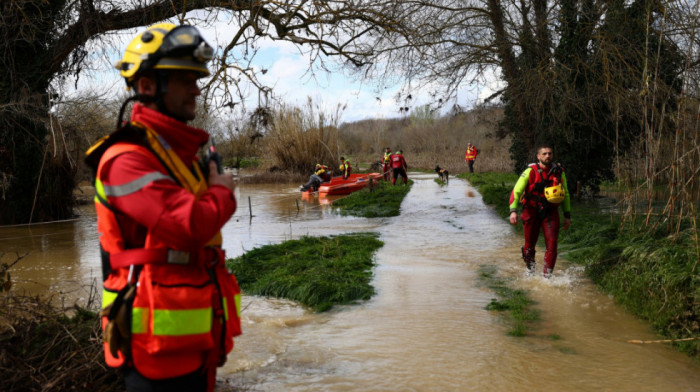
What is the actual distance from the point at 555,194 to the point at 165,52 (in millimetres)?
6826

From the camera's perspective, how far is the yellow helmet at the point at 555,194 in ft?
26.8

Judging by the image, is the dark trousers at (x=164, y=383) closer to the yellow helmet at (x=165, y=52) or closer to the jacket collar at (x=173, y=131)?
the jacket collar at (x=173, y=131)

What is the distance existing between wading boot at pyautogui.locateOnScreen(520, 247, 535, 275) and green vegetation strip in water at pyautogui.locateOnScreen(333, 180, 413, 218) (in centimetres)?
858

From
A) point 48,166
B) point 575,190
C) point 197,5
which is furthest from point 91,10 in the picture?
→ point 575,190

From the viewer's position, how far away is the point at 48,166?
691 inches

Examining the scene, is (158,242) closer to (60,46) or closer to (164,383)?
(164,383)

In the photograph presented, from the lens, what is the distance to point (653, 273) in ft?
22.6

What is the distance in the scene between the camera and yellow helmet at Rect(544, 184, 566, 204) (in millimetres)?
8172

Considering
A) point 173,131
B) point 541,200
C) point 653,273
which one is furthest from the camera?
point 541,200

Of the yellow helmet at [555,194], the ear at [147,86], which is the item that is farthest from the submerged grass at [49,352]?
the yellow helmet at [555,194]

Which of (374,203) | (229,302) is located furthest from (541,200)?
(374,203)

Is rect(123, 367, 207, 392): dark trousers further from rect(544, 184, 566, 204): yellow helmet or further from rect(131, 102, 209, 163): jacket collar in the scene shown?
rect(544, 184, 566, 204): yellow helmet

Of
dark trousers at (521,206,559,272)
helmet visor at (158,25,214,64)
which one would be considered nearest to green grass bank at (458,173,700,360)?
dark trousers at (521,206,559,272)

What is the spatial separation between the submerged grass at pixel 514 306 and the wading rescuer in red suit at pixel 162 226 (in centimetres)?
A: 457
